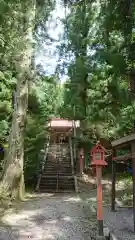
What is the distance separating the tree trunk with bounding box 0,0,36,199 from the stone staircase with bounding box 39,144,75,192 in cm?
324

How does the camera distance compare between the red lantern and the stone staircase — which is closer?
Answer: the red lantern

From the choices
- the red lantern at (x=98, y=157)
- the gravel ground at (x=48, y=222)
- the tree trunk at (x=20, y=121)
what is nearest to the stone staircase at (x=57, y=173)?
the tree trunk at (x=20, y=121)

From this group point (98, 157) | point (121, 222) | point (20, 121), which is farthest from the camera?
point (20, 121)

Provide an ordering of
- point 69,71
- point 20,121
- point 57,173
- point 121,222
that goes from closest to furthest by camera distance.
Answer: point 121,222 < point 69,71 < point 20,121 < point 57,173

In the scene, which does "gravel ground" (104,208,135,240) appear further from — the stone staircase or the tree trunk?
the stone staircase

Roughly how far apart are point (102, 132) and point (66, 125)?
1091cm

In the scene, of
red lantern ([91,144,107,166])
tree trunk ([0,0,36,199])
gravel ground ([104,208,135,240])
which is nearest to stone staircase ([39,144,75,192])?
tree trunk ([0,0,36,199])

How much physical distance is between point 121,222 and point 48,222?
1.85 m

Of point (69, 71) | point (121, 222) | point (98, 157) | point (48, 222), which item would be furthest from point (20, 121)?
point (121, 222)

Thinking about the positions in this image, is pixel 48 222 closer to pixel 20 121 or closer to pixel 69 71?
pixel 69 71

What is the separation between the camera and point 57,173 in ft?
57.3

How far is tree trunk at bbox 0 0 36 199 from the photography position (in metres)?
12.2

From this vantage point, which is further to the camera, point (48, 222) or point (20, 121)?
point (20, 121)

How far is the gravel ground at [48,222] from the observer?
7.05m
